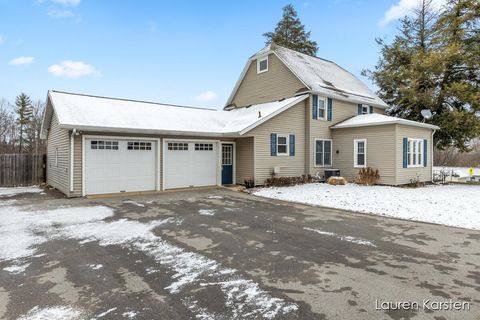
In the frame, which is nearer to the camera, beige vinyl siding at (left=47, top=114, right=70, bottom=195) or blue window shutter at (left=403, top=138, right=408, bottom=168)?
beige vinyl siding at (left=47, top=114, right=70, bottom=195)

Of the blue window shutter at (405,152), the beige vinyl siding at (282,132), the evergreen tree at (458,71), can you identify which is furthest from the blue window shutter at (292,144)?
the evergreen tree at (458,71)

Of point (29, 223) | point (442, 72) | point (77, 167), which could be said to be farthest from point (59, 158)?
point (442, 72)

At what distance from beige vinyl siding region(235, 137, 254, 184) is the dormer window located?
6.23 m

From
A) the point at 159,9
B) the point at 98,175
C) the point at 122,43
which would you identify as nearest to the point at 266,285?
the point at 98,175

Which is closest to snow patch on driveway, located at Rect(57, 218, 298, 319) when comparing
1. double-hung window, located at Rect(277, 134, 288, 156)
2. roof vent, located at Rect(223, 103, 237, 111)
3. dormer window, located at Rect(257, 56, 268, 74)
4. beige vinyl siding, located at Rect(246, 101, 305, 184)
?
beige vinyl siding, located at Rect(246, 101, 305, 184)

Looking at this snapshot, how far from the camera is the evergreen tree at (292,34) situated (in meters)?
32.9

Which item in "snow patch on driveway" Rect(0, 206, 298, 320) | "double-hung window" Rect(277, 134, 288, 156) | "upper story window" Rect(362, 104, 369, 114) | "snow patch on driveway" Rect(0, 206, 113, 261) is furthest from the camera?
"upper story window" Rect(362, 104, 369, 114)

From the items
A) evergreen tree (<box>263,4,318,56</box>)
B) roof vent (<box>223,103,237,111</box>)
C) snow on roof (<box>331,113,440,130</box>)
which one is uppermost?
evergreen tree (<box>263,4,318,56</box>)

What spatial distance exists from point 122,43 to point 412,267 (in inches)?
909

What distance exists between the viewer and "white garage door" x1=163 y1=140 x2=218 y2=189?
12898 mm

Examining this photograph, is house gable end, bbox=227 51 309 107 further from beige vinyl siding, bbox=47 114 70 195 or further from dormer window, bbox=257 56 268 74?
beige vinyl siding, bbox=47 114 70 195

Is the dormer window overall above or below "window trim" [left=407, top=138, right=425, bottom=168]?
above

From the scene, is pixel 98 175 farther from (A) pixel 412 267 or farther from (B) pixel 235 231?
(A) pixel 412 267

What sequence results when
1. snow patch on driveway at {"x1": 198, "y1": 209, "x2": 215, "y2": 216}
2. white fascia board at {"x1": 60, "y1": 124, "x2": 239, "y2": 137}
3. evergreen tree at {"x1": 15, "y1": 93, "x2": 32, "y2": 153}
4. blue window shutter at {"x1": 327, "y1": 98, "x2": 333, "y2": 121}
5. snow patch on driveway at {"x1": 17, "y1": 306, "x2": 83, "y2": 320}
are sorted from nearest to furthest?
snow patch on driveway at {"x1": 17, "y1": 306, "x2": 83, "y2": 320}, snow patch on driveway at {"x1": 198, "y1": 209, "x2": 215, "y2": 216}, white fascia board at {"x1": 60, "y1": 124, "x2": 239, "y2": 137}, blue window shutter at {"x1": 327, "y1": 98, "x2": 333, "y2": 121}, evergreen tree at {"x1": 15, "y1": 93, "x2": 32, "y2": 153}
